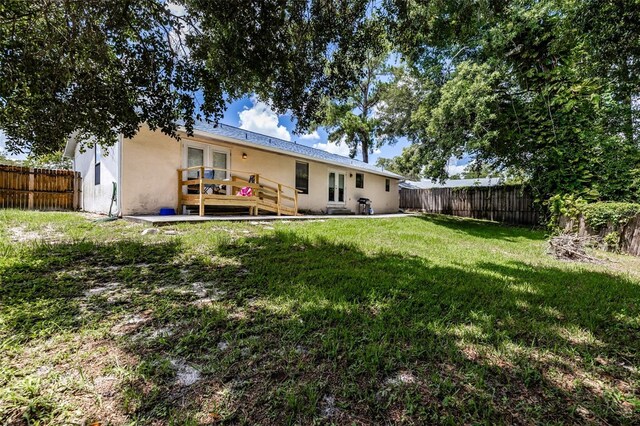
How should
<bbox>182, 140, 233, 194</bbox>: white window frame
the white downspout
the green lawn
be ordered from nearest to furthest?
the green lawn
the white downspout
<bbox>182, 140, 233, 194</bbox>: white window frame

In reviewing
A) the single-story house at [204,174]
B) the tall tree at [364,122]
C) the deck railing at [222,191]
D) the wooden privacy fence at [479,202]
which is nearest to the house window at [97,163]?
the single-story house at [204,174]

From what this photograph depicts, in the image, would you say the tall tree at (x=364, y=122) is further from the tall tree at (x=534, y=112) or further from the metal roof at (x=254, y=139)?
the tall tree at (x=534, y=112)

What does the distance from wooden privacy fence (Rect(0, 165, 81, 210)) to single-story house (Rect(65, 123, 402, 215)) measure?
0.86 m

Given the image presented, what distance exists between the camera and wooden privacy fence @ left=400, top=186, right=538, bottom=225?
1304 cm

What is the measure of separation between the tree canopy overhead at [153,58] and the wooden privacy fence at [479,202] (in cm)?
1096

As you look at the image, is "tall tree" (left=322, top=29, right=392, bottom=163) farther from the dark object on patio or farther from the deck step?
the deck step

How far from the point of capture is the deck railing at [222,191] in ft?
25.5

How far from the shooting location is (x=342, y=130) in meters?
22.3

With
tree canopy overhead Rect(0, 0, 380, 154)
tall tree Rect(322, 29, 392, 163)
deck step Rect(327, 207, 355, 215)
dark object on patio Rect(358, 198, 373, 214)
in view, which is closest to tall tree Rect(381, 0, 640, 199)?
tree canopy overhead Rect(0, 0, 380, 154)

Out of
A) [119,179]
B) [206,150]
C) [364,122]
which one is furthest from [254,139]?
[364,122]

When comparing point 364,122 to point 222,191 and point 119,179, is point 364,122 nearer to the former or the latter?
point 222,191

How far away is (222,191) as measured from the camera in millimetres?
9328

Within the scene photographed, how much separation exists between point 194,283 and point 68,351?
1.33 m

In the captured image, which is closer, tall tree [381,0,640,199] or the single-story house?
the single-story house
